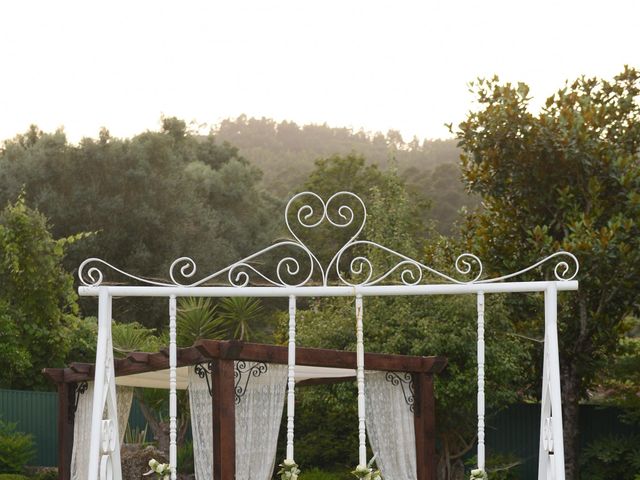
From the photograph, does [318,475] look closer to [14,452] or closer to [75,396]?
[75,396]

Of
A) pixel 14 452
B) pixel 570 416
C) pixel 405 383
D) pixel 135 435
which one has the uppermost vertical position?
pixel 405 383

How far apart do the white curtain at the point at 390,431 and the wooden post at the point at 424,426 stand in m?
0.06

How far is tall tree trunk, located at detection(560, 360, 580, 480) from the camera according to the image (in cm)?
1197

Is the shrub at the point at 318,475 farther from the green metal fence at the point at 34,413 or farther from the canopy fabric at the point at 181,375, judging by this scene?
the green metal fence at the point at 34,413

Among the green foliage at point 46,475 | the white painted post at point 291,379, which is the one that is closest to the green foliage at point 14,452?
the green foliage at point 46,475

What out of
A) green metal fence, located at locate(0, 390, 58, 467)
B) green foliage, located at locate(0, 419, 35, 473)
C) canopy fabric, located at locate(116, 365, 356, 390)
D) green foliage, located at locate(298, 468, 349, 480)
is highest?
canopy fabric, located at locate(116, 365, 356, 390)

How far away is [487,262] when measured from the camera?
12.0 meters

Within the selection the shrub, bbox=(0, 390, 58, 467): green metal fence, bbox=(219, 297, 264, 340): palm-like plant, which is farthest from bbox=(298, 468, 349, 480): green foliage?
bbox=(0, 390, 58, 467): green metal fence

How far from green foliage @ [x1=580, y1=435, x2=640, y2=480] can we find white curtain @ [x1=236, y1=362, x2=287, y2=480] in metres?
6.03

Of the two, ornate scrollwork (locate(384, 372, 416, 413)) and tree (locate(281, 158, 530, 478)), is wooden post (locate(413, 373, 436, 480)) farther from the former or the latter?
tree (locate(281, 158, 530, 478))

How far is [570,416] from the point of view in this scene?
39.4ft

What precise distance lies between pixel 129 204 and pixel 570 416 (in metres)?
13.4

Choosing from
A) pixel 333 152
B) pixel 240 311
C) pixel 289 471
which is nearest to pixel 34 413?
pixel 240 311

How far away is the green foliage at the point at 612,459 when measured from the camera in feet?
39.4
